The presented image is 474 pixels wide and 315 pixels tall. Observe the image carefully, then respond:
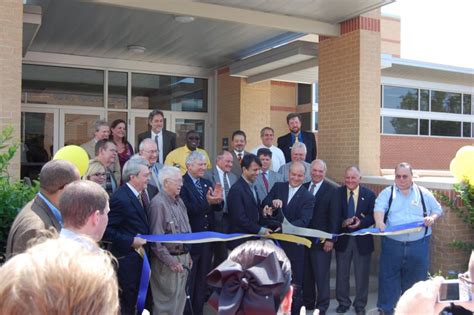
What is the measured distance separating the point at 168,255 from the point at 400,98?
54.4 feet

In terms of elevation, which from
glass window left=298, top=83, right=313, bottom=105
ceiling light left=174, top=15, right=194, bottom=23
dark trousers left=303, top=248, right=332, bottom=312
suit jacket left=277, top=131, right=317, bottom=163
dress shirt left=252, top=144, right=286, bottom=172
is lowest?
dark trousers left=303, top=248, right=332, bottom=312

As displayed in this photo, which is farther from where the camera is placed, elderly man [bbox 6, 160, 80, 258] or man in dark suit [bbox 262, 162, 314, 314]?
man in dark suit [bbox 262, 162, 314, 314]

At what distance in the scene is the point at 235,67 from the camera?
40.4ft

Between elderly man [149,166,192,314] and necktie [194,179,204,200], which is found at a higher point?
necktie [194,179,204,200]

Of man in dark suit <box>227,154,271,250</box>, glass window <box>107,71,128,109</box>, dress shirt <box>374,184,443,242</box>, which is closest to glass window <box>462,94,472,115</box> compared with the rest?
glass window <box>107,71,128,109</box>

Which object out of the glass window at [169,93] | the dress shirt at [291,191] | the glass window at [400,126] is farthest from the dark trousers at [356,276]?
the glass window at [400,126]

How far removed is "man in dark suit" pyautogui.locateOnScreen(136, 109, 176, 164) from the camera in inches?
299

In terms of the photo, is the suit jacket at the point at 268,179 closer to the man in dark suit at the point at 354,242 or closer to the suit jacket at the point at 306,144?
the man in dark suit at the point at 354,242

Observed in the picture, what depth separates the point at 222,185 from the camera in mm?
6816

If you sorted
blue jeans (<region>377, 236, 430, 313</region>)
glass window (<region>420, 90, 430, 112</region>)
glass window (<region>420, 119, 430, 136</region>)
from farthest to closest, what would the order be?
Answer: glass window (<region>420, 119, 430, 136</region>), glass window (<region>420, 90, 430, 112</region>), blue jeans (<region>377, 236, 430, 313</region>)


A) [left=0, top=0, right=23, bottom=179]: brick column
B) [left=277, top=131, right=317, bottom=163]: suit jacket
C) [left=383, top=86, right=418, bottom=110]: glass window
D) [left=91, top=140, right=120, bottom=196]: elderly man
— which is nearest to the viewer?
[left=91, top=140, right=120, bottom=196]: elderly man

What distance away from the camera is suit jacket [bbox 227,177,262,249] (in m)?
6.03

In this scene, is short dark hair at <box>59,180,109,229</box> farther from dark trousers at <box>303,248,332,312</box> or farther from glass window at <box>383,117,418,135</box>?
glass window at <box>383,117,418,135</box>

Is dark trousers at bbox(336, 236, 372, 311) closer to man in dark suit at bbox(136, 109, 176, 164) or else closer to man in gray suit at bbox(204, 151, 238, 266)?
man in gray suit at bbox(204, 151, 238, 266)
